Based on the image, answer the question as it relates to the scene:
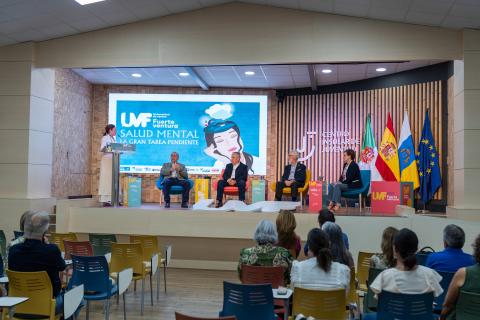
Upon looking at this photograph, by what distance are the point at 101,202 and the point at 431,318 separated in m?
7.48

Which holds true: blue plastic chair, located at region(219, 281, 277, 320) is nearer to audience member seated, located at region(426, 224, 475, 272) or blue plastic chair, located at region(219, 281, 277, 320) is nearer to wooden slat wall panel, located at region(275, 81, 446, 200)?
audience member seated, located at region(426, 224, 475, 272)

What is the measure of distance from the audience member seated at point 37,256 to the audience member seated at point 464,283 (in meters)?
2.75

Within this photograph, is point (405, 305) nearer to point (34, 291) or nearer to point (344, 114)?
point (34, 291)

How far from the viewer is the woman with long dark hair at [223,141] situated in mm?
12672

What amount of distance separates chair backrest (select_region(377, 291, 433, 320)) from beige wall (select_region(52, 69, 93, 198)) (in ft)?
29.5

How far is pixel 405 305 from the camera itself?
2953mm

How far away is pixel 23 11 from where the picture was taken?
25.4 ft

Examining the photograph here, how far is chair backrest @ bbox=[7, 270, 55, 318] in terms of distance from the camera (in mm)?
3461

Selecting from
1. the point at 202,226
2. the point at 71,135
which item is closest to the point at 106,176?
the point at 202,226

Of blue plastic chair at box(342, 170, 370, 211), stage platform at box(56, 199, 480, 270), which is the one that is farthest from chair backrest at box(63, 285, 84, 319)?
blue plastic chair at box(342, 170, 370, 211)

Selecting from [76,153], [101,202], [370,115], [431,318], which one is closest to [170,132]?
[76,153]

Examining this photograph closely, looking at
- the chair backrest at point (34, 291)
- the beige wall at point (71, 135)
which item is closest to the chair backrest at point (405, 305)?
the chair backrest at point (34, 291)

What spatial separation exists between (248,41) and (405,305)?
20.5ft

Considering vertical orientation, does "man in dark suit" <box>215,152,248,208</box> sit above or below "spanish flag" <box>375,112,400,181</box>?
below
